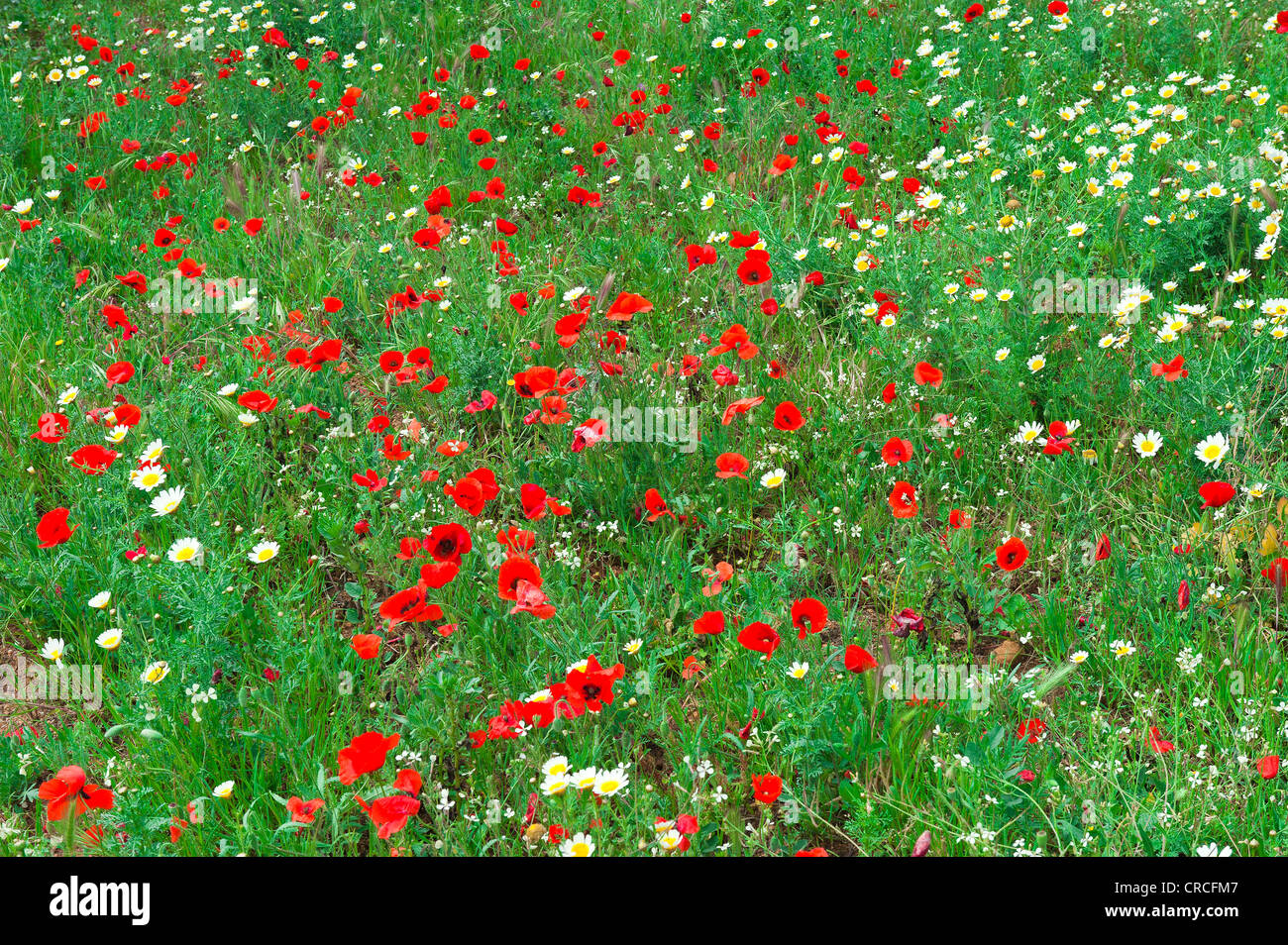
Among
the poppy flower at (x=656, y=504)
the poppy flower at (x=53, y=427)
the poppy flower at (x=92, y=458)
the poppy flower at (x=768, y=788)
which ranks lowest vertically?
the poppy flower at (x=768, y=788)

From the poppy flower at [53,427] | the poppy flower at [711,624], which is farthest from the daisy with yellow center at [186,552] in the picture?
the poppy flower at [711,624]

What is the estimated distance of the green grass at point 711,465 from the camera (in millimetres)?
2031

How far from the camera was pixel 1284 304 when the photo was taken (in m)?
2.94

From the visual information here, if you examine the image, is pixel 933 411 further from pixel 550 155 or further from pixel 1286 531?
pixel 550 155

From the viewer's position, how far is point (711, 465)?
290cm

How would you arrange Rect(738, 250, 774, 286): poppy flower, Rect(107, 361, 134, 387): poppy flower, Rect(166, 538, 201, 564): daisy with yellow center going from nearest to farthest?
Rect(166, 538, 201, 564): daisy with yellow center
Rect(107, 361, 134, 387): poppy flower
Rect(738, 250, 774, 286): poppy flower

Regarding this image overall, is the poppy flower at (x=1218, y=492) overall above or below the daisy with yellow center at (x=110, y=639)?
above

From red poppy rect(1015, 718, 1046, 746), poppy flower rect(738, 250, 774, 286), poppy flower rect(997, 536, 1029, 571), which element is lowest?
red poppy rect(1015, 718, 1046, 746)

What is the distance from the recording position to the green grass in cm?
203

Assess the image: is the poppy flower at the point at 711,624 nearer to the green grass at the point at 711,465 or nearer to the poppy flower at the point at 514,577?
the green grass at the point at 711,465

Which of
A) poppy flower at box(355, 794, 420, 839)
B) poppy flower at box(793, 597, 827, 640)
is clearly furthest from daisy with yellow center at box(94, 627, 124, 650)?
poppy flower at box(793, 597, 827, 640)

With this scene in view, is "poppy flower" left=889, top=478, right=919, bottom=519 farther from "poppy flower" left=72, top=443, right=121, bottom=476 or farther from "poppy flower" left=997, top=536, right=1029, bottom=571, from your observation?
"poppy flower" left=72, top=443, right=121, bottom=476

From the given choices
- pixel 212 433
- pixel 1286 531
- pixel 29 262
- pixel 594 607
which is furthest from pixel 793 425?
pixel 29 262

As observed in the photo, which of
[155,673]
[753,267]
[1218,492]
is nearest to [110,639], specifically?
[155,673]
